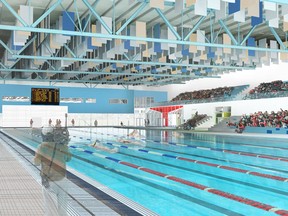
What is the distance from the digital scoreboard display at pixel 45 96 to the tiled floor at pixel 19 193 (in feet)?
74.6

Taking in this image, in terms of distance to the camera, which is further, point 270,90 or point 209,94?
point 209,94

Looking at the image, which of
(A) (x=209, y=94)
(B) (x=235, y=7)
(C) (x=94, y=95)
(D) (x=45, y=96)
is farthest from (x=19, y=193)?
(C) (x=94, y=95)

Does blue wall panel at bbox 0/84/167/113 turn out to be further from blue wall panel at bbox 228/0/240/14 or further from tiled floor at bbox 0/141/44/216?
blue wall panel at bbox 228/0/240/14

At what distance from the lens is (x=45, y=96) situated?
29.9 m

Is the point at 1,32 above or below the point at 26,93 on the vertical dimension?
above

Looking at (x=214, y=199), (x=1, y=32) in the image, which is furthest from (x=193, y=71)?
(x=214, y=199)

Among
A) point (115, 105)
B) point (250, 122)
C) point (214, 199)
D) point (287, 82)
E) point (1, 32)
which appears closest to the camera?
point (214, 199)

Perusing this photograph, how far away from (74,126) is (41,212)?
2820 centimetres

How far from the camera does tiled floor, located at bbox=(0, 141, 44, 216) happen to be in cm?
416

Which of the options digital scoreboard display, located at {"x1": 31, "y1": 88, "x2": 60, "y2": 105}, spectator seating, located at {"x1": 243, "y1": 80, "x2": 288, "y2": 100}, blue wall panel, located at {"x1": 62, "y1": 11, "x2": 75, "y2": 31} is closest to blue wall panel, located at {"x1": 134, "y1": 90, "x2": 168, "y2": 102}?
digital scoreboard display, located at {"x1": 31, "y1": 88, "x2": 60, "y2": 105}

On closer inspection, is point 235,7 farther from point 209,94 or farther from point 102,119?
point 102,119

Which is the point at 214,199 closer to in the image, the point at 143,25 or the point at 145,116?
the point at 143,25

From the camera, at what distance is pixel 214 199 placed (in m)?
5.52

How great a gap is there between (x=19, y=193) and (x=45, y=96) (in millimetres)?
25823
